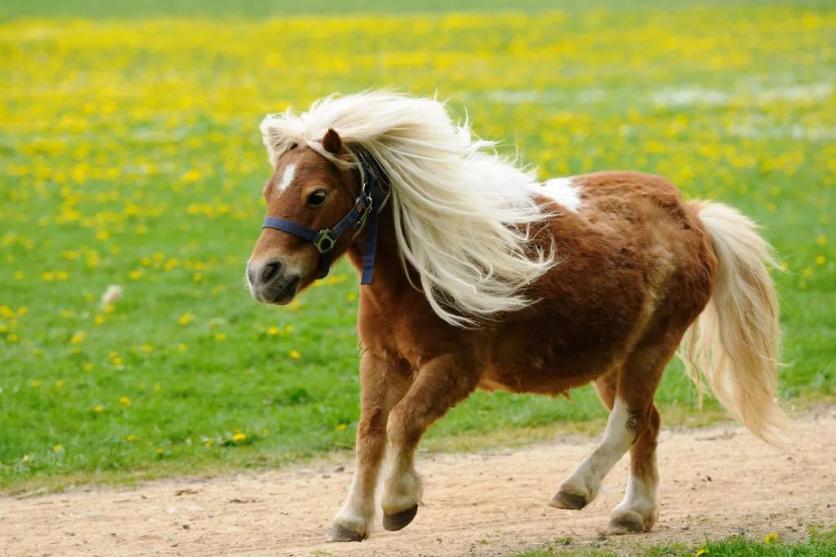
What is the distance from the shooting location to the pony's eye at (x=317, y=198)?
6137mm

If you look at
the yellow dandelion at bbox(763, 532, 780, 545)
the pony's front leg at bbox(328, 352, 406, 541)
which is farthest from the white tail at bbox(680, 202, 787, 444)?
the pony's front leg at bbox(328, 352, 406, 541)

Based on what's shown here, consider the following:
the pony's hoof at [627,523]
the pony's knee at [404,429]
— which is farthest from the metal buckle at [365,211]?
the pony's hoof at [627,523]

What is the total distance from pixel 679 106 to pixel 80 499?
70.7ft

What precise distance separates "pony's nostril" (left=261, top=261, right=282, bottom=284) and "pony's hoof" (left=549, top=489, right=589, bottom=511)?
1992 millimetres

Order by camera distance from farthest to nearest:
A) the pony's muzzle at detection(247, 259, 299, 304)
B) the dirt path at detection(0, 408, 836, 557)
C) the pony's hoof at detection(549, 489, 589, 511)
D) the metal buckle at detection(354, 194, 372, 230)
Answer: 1. the dirt path at detection(0, 408, 836, 557)
2. the pony's hoof at detection(549, 489, 589, 511)
3. the metal buckle at detection(354, 194, 372, 230)
4. the pony's muzzle at detection(247, 259, 299, 304)

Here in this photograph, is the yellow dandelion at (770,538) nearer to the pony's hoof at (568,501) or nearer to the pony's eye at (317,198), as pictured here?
the pony's hoof at (568,501)

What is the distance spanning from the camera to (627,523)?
722cm

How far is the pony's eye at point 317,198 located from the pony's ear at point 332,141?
8.6 inches

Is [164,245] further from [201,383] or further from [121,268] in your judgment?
[201,383]

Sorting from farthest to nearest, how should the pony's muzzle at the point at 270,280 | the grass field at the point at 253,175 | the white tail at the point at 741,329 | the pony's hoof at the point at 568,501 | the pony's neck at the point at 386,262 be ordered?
the grass field at the point at 253,175 < the white tail at the point at 741,329 < the pony's hoof at the point at 568,501 < the pony's neck at the point at 386,262 < the pony's muzzle at the point at 270,280

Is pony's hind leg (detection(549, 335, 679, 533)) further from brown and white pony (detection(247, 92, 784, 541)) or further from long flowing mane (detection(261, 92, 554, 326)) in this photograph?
long flowing mane (detection(261, 92, 554, 326))

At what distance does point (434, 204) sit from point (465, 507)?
2.47 meters

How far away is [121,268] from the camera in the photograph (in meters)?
16.2

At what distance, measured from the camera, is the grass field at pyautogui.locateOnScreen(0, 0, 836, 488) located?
10.3 m
